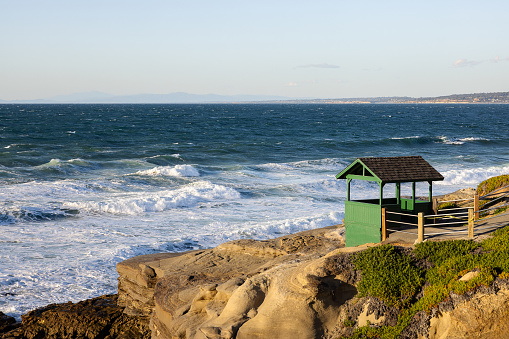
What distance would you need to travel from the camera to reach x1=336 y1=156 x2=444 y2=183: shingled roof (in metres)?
14.8

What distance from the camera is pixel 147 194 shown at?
31.6 meters

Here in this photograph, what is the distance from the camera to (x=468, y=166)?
4606 centimetres

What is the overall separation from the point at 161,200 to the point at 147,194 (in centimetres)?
267

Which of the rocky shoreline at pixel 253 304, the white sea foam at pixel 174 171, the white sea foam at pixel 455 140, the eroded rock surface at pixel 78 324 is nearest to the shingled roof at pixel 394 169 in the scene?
→ the rocky shoreline at pixel 253 304

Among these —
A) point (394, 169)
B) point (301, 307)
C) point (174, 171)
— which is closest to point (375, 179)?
point (394, 169)

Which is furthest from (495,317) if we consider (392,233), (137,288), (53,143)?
(53,143)

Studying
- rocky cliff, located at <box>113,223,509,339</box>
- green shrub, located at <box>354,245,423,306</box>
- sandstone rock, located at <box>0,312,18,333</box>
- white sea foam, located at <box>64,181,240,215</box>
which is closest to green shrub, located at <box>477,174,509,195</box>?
rocky cliff, located at <box>113,223,509,339</box>

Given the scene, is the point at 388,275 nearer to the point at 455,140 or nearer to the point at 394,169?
the point at 394,169

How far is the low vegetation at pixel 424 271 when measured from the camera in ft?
34.3

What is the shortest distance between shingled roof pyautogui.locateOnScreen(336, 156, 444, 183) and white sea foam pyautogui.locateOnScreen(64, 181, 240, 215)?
15089 millimetres

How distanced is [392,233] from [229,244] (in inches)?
210

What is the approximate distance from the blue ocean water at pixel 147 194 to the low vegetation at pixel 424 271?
9585mm

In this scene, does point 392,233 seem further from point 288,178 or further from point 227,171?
point 227,171

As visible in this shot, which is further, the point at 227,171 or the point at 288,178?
the point at 227,171
